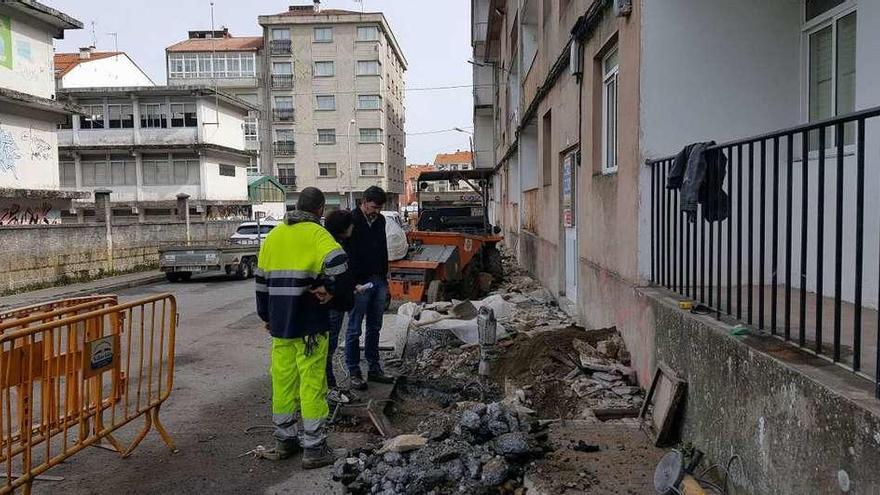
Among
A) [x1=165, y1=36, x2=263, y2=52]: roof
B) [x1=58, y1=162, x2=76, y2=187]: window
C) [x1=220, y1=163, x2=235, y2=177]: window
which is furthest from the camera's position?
[x1=165, y1=36, x2=263, y2=52]: roof

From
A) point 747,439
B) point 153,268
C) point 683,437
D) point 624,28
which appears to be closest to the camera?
point 747,439

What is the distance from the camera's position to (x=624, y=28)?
6234 millimetres

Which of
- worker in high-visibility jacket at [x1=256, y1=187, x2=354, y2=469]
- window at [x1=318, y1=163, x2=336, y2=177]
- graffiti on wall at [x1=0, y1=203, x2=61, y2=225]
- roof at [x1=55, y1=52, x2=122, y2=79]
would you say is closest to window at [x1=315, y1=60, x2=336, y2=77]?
window at [x1=318, y1=163, x2=336, y2=177]

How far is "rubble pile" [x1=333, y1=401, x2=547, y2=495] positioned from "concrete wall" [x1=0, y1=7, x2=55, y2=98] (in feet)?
80.6

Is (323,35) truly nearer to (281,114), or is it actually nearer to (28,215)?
(281,114)

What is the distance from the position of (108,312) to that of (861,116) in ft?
15.2

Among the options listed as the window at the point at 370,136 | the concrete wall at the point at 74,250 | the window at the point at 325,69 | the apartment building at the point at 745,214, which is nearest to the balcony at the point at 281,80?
the window at the point at 325,69

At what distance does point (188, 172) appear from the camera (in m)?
43.2

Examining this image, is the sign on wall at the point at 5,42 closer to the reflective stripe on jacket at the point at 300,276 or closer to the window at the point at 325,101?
the reflective stripe on jacket at the point at 300,276

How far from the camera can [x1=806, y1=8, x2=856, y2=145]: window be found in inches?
196

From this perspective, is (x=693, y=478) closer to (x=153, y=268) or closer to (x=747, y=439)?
(x=747, y=439)

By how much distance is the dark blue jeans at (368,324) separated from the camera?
6.70 meters

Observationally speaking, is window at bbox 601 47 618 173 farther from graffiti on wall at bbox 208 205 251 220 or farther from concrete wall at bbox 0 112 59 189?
graffiti on wall at bbox 208 205 251 220

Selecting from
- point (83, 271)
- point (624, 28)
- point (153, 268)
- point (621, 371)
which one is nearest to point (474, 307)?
point (621, 371)
